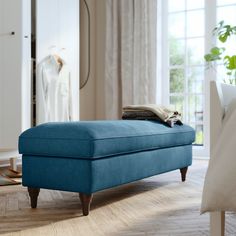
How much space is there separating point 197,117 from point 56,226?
10.7 feet

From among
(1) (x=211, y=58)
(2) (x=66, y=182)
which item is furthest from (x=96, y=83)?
(2) (x=66, y=182)

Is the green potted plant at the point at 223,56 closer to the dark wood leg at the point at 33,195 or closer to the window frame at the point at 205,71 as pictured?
the window frame at the point at 205,71

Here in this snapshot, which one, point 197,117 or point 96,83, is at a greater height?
point 96,83

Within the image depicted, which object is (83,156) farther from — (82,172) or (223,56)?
(223,56)

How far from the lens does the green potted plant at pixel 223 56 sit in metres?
4.10

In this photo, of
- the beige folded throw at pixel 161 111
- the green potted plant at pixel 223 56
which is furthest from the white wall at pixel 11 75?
the green potted plant at pixel 223 56

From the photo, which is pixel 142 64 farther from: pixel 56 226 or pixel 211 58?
pixel 56 226

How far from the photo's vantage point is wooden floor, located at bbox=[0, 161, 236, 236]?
1786 millimetres

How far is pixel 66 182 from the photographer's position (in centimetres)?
205

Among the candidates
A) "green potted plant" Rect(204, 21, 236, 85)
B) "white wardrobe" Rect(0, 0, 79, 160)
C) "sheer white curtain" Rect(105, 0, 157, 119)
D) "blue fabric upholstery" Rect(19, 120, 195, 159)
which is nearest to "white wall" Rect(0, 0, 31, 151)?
"white wardrobe" Rect(0, 0, 79, 160)

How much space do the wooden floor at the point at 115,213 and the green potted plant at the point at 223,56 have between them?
1.66 metres

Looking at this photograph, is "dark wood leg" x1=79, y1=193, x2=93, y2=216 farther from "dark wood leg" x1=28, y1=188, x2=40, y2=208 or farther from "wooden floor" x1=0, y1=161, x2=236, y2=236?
"dark wood leg" x1=28, y1=188, x2=40, y2=208

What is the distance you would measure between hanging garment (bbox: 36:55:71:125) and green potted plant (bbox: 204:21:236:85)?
1493 millimetres

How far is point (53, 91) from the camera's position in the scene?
3.88 m
